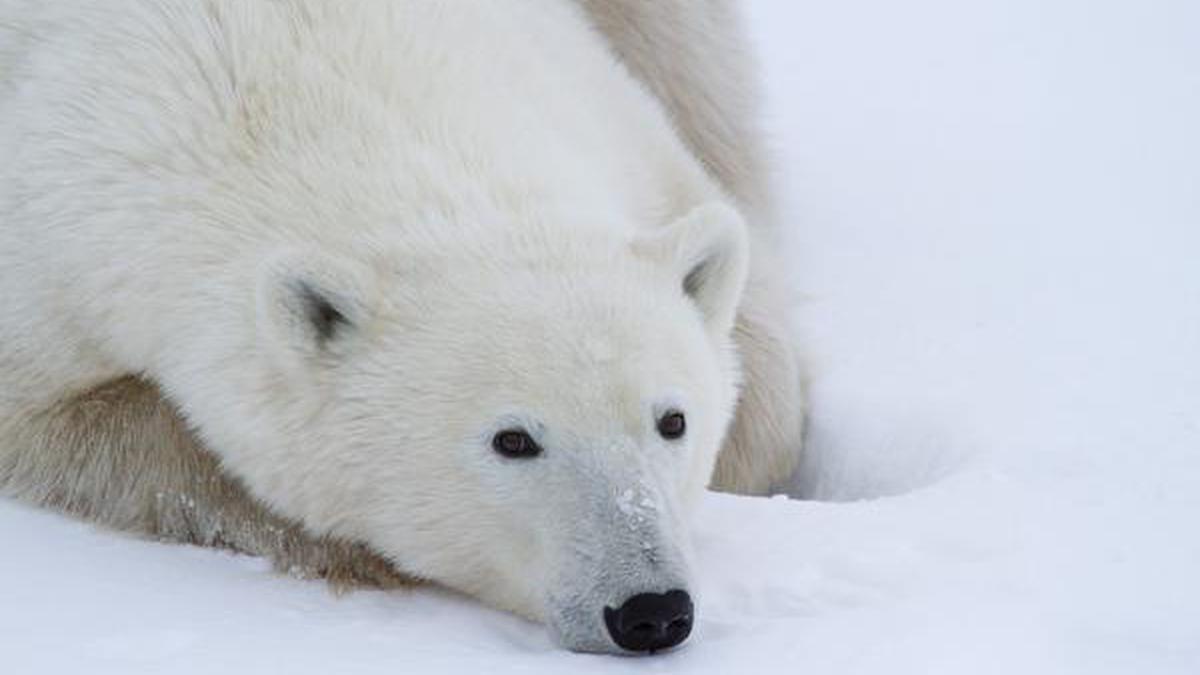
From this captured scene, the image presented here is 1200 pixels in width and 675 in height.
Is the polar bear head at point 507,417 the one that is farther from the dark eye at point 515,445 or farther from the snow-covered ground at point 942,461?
the snow-covered ground at point 942,461

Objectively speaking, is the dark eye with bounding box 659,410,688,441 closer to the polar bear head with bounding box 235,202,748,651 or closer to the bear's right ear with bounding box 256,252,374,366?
the polar bear head with bounding box 235,202,748,651

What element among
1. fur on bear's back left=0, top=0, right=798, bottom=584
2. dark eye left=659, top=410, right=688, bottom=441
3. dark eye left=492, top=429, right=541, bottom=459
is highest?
dark eye left=492, top=429, right=541, bottom=459

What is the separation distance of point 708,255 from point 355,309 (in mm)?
830

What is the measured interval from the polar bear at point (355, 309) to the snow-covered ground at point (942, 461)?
0.16 m

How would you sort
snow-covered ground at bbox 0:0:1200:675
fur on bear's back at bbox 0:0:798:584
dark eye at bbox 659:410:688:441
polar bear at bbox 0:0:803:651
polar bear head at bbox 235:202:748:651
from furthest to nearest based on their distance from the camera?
fur on bear's back at bbox 0:0:798:584 < dark eye at bbox 659:410:688:441 < polar bear at bbox 0:0:803:651 < polar bear head at bbox 235:202:748:651 < snow-covered ground at bbox 0:0:1200:675

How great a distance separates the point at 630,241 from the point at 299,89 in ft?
2.74

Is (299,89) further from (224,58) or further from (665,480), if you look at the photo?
(665,480)

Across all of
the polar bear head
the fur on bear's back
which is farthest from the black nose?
the fur on bear's back

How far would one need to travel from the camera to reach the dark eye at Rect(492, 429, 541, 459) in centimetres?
374

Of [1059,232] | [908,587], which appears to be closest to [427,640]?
[908,587]

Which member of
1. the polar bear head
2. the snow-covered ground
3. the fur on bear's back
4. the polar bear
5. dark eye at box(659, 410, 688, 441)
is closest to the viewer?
the snow-covered ground

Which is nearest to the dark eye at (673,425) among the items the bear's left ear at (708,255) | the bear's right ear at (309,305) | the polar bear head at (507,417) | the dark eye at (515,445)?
the polar bear head at (507,417)

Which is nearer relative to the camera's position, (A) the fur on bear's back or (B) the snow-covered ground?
(B) the snow-covered ground

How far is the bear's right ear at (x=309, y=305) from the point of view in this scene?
3.82m
